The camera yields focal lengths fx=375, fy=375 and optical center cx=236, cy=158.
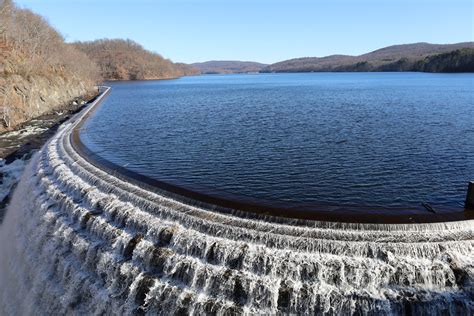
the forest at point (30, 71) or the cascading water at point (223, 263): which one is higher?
the forest at point (30, 71)

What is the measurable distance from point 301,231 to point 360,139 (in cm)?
1860

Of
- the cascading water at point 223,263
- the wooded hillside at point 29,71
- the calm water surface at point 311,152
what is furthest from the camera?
the wooded hillside at point 29,71

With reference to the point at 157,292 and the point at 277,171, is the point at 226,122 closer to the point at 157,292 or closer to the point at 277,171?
the point at 277,171

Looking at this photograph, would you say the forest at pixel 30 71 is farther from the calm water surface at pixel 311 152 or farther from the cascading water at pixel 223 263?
the cascading water at pixel 223 263

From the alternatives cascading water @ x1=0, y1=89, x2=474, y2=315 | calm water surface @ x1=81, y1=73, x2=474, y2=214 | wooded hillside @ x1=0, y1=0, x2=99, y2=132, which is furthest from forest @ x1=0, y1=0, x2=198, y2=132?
cascading water @ x1=0, y1=89, x2=474, y2=315

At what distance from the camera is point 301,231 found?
15523mm

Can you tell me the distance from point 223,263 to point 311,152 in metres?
15.5

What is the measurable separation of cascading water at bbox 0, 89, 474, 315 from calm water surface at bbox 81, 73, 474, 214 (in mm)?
3889

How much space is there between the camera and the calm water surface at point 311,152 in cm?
2067

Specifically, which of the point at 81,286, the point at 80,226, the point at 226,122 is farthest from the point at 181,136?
the point at 81,286

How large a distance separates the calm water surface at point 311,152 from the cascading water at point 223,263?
389 centimetres

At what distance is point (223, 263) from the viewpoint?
582 inches

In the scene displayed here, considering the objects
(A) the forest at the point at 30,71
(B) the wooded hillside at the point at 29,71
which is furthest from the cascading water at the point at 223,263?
(B) the wooded hillside at the point at 29,71

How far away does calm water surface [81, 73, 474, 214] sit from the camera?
20672 millimetres
